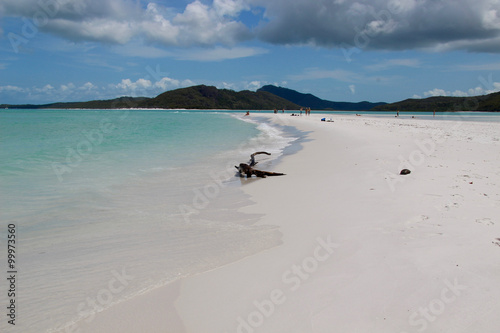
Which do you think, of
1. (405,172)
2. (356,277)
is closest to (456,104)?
(405,172)

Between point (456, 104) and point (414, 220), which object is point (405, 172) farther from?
point (456, 104)

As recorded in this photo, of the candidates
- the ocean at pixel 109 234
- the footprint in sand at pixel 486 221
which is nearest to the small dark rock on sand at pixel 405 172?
the footprint in sand at pixel 486 221
